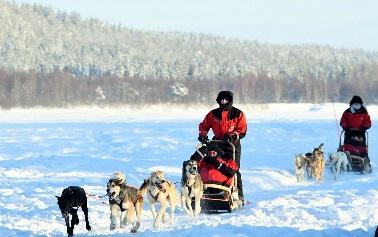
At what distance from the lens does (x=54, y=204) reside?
10.5 m

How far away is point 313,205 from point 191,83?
77.6m

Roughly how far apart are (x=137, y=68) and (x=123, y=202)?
92.5 m

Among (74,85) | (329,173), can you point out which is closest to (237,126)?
(329,173)

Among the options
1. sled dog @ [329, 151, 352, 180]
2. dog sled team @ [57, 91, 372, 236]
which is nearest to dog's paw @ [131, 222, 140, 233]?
dog sled team @ [57, 91, 372, 236]

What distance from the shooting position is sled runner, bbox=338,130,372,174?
15.1 m

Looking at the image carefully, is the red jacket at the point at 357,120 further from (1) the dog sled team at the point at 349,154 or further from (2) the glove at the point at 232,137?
(2) the glove at the point at 232,137

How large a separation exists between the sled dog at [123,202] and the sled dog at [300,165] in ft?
21.6

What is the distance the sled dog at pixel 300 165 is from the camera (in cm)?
1433

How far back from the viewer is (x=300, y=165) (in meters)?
14.4

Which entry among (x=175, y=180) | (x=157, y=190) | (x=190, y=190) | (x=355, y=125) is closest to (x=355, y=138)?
(x=355, y=125)

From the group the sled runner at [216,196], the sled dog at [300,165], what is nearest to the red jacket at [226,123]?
the sled runner at [216,196]

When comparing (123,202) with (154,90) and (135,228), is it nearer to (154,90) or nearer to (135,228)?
(135,228)

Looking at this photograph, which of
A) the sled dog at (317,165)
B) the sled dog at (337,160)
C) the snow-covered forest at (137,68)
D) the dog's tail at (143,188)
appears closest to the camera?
the dog's tail at (143,188)

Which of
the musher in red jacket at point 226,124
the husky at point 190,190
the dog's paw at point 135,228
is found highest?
the musher in red jacket at point 226,124
